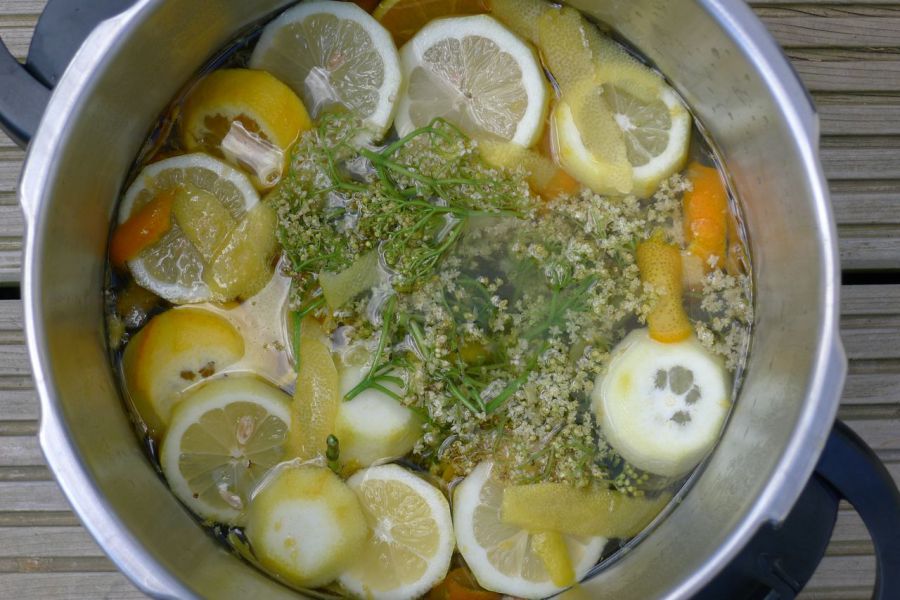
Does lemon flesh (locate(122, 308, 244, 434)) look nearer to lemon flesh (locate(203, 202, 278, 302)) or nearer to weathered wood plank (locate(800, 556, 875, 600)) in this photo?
lemon flesh (locate(203, 202, 278, 302))

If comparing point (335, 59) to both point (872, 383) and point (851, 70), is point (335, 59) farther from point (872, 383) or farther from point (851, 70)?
point (872, 383)

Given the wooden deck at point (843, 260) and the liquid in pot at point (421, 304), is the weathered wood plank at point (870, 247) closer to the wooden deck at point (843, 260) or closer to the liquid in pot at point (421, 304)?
the wooden deck at point (843, 260)

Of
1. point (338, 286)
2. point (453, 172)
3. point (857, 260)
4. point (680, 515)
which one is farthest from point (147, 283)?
point (857, 260)

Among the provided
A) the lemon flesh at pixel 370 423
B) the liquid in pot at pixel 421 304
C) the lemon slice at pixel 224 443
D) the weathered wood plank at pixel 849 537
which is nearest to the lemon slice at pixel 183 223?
the liquid in pot at pixel 421 304

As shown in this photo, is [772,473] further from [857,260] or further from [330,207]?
[330,207]

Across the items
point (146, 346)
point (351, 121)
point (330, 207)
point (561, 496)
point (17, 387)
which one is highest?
point (351, 121)

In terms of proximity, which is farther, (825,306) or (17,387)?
(17,387)
